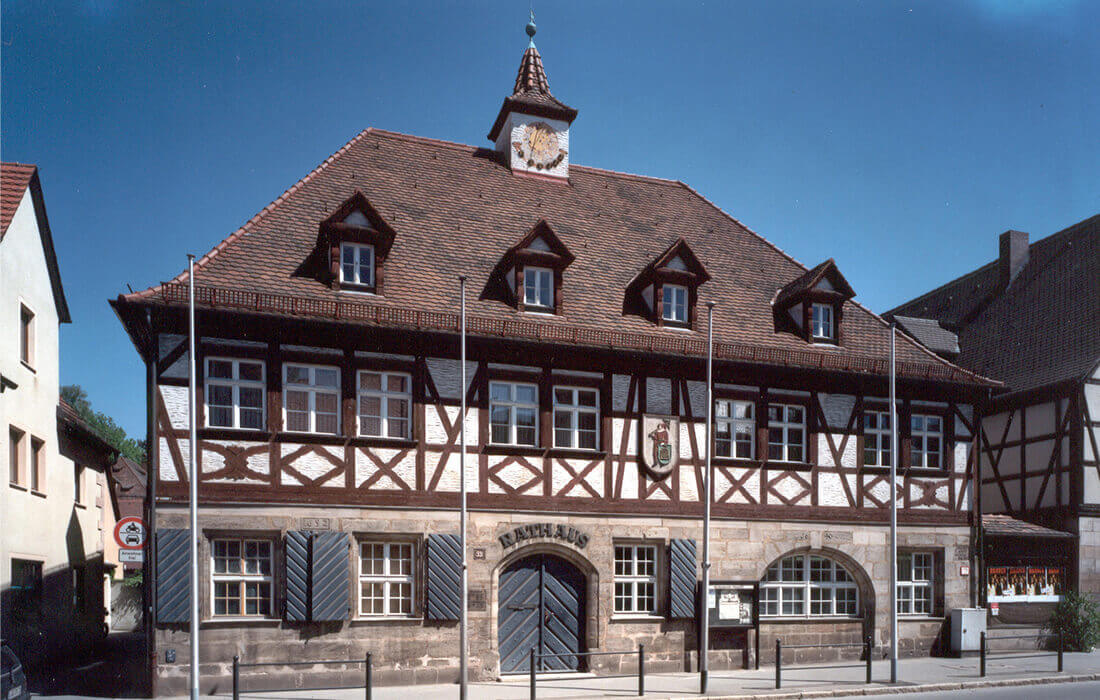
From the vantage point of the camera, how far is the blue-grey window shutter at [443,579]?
18.3 m

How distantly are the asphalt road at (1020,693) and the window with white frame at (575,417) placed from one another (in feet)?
24.4

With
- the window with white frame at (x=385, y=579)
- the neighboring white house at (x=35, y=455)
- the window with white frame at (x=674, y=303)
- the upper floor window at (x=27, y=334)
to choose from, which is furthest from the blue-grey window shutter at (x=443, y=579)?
the upper floor window at (x=27, y=334)

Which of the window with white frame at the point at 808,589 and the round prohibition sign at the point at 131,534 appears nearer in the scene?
the round prohibition sign at the point at 131,534

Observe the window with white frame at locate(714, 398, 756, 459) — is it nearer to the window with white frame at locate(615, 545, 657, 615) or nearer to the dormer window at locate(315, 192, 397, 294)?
the window with white frame at locate(615, 545, 657, 615)

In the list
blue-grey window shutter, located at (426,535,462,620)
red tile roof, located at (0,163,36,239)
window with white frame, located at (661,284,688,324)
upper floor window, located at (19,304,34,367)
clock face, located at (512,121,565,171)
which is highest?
clock face, located at (512,121,565,171)

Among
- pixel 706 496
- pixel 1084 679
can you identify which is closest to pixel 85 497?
pixel 706 496

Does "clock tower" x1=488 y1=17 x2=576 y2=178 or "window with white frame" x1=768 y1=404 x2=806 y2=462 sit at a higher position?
"clock tower" x1=488 y1=17 x2=576 y2=178

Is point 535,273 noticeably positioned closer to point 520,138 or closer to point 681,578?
point 520,138

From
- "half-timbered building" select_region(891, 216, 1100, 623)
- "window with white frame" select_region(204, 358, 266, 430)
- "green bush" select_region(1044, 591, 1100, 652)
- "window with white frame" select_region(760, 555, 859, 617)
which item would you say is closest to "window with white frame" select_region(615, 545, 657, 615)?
"window with white frame" select_region(760, 555, 859, 617)

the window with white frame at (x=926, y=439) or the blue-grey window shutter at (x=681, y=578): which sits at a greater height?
the window with white frame at (x=926, y=439)

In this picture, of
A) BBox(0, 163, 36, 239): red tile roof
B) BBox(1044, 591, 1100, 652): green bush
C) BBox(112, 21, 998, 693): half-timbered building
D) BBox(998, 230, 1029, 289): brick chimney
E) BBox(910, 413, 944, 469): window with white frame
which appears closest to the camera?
BBox(112, 21, 998, 693): half-timbered building

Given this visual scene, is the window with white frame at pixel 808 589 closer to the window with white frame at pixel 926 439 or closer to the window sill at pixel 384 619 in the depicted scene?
the window with white frame at pixel 926 439

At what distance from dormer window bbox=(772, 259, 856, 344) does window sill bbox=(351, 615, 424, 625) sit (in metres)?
10.4

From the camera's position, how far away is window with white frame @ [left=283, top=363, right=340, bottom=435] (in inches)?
709
